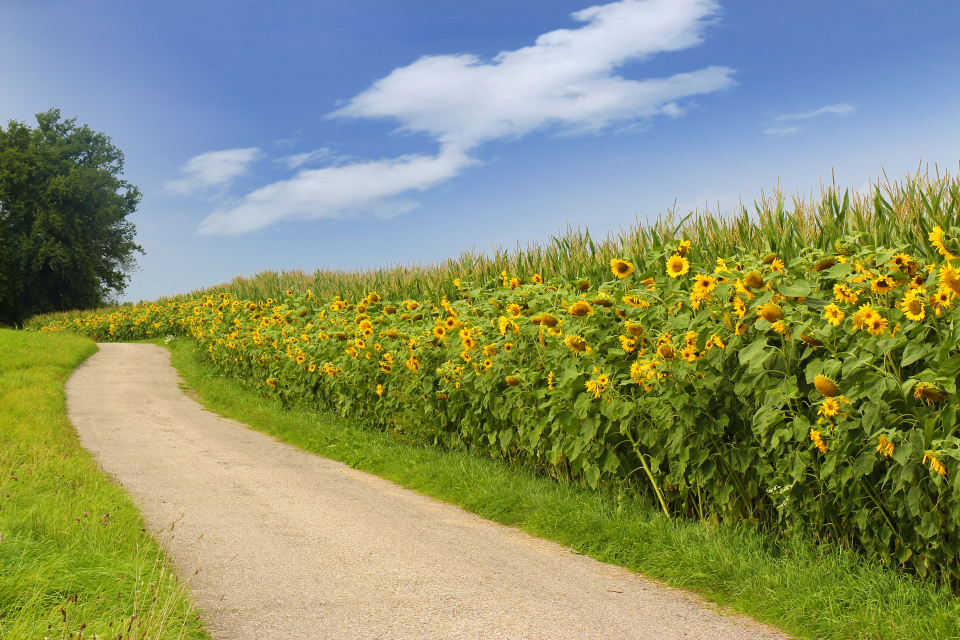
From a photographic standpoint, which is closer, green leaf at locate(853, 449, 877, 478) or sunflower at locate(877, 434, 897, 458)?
sunflower at locate(877, 434, 897, 458)

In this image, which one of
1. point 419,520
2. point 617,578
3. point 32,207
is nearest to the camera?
point 617,578

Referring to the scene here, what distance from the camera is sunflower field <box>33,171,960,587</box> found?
3641 mm

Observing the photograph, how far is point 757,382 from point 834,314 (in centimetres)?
63

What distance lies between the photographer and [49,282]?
38.3 meters

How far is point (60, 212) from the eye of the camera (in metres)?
37.1

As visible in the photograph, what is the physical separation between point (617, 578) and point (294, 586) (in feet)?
6.95

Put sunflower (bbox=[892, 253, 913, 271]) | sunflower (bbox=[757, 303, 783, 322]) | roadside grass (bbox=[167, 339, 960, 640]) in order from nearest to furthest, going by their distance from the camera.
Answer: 1. roadside grass (bbox=[167, 339, 960, 640])
2. sunflower (bbox=[892, 253, 913, 271])
3. sunflower (bbox=[757, 303, 783, 322])

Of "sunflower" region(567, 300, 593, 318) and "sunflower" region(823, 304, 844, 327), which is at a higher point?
"sunflower" region(567, 300, 593, 318)

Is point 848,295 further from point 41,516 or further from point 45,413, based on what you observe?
point 45,413

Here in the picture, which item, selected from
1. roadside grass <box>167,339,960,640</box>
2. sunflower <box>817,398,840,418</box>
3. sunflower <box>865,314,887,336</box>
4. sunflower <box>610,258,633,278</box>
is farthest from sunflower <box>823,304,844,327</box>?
sunflower <box>610,258,633,278</box>

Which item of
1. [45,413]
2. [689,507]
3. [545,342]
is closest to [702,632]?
[689,507]

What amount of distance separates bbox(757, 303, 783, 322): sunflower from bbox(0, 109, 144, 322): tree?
36806 millimetres

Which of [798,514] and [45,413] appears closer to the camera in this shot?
[798,514]

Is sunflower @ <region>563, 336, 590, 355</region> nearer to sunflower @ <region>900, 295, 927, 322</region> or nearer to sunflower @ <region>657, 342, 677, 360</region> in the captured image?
sunflower @ <region>657, 342, 677, 360</region>
